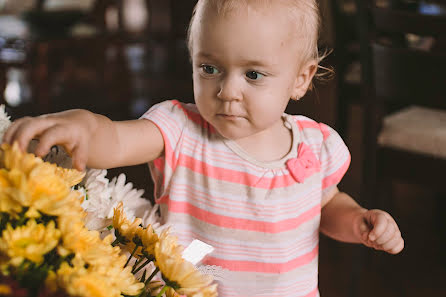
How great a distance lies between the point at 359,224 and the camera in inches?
31.3

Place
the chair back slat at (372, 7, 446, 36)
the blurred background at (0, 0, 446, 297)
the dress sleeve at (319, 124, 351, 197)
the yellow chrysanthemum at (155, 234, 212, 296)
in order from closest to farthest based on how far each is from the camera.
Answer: the yellow chrysanthemum at (155, 234, 212, 296)
the dress sleeve at (319, 124, 351, 197)
the chair back slat at (372, 7, 446, 36)
the blurred background at (0, 0, 446, 297)

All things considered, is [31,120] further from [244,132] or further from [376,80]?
[376,80]

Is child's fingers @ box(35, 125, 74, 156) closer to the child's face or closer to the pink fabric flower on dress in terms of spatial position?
the child's face

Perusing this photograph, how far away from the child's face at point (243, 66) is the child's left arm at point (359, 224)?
208mm

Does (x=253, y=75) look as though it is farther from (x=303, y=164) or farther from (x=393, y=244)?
(x=393, y=244)

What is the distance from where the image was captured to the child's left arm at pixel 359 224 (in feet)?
2.44

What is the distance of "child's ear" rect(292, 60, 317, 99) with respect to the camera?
782mm

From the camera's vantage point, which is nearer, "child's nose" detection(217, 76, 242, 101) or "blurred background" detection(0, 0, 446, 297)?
"child's nose" detection(217, 76, 242, 101)

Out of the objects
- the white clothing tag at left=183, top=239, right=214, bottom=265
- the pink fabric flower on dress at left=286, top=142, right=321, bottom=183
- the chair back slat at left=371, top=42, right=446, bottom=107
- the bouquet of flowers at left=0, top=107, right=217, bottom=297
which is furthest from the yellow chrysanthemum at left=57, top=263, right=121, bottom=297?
the chair back slat at left=371, top=42, right=446, bottom=107

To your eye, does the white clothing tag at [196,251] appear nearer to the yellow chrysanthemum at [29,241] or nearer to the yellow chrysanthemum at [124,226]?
the yellow chrysanthemum at [124,226]

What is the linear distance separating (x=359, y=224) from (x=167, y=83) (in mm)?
3964

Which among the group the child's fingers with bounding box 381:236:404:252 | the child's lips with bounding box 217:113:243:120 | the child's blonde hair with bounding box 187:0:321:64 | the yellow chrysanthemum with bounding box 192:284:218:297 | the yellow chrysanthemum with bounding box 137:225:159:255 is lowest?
the child's fingers with bounding box 381:236:404:252

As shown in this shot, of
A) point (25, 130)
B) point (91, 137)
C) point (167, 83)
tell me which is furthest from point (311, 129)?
point (167, 83)

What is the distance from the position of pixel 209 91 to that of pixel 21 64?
114 inches
